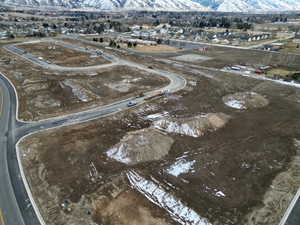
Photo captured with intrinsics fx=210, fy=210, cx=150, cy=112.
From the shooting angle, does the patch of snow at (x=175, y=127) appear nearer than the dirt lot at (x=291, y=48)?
Yes

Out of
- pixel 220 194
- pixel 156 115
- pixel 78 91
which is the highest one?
pixel 78 91

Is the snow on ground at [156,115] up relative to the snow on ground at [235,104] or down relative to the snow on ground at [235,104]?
down

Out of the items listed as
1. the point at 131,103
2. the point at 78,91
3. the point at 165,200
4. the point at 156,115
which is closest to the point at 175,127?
the point at 156,115

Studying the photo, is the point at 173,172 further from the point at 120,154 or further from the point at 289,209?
the point at 289,209

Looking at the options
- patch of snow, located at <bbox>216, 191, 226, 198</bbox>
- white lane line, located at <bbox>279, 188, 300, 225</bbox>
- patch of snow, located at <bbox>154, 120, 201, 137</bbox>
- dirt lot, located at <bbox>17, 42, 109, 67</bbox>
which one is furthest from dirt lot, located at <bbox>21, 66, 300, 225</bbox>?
dirt lot, located at <bbox>17, 42, 109, 67</bbox>

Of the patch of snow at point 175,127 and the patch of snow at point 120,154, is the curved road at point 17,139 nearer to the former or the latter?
the patch of snow at point 175,127

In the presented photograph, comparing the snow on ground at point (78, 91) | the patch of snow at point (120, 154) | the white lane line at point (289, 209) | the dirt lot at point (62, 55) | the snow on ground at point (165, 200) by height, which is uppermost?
the dirt lot at point (62, 55)

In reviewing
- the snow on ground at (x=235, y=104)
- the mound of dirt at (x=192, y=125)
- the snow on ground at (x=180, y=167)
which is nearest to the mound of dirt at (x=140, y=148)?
the snow on ground at (x=180, y=167)

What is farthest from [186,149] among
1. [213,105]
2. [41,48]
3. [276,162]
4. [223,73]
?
[41,48]
